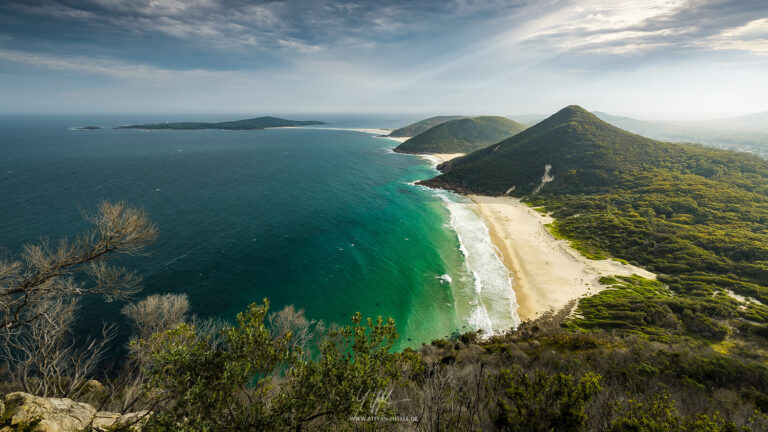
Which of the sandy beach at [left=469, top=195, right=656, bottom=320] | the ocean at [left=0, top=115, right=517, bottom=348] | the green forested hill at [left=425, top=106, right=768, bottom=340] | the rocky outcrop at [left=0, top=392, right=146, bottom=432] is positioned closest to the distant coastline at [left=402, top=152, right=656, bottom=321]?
the sandy beach at [left=469, top=195, right=656, bottom=320]

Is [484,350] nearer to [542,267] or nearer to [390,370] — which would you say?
[390,370]

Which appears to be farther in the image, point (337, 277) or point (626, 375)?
point (337, 277)

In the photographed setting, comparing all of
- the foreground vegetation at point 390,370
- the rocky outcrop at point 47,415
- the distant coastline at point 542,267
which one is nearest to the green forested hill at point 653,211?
the foreground vegetation at point 390,370

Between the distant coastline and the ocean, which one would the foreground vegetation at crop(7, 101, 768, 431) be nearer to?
the distant coastline

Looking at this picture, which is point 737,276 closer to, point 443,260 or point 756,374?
point 756,374

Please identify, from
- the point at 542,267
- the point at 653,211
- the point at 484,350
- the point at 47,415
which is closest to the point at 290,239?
the point at 484,350

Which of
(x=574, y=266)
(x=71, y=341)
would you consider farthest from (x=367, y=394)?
(x=574, y=266)

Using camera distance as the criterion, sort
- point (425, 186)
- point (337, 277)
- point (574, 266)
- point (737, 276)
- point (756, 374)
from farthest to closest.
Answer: point (425, 186), point (574, 266), point (337, 277), point (737, 276), point (756, 374)
